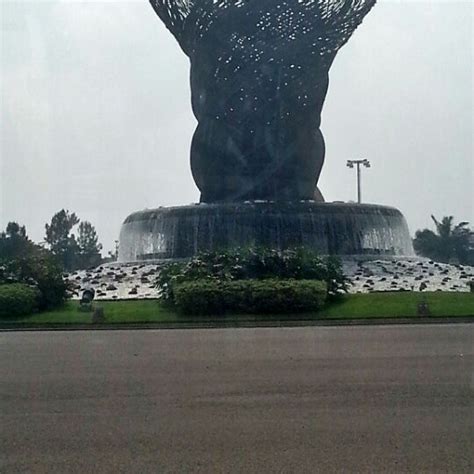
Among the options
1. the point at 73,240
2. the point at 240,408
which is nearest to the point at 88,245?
the point at 73,240

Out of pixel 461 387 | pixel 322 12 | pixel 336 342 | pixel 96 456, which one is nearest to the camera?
pixel 96 456

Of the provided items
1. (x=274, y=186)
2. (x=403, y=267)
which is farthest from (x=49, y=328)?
(x=274, y=186)

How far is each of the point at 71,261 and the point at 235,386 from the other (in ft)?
185

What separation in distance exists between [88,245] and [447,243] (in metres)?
30.4

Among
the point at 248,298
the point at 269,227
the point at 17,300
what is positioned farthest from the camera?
the point at 269,227

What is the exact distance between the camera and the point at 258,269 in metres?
21.2

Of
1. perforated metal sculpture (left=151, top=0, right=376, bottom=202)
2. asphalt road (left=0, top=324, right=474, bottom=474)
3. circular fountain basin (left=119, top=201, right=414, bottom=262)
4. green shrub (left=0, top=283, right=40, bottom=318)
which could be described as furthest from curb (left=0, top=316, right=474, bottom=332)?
perforated metal sculpture (left=151, top=0, right=376, bottom=202)

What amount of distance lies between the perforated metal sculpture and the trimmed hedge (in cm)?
2305

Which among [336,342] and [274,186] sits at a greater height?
[274,186]

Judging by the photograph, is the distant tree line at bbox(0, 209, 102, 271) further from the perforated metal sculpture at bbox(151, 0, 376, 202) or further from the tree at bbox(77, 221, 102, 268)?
the perforated metal sculpture at bbox(151, 0, 376, 202)

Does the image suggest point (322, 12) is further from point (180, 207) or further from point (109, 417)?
point (109, 417)

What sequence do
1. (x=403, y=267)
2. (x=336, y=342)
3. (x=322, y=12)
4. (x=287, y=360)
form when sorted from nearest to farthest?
(x=287, y=360) → (x=336, y=342) → (x=403, y=267) → (x=322, y=12)

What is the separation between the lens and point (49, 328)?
57.2ft

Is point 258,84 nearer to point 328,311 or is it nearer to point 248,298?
point 248,298
